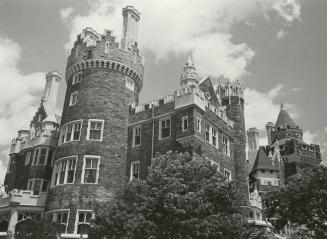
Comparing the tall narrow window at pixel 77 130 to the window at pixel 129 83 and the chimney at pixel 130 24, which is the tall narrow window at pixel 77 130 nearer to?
the window at pixel 129 83

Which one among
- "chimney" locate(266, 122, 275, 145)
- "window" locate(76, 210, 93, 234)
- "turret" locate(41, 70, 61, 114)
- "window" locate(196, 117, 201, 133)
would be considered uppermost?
"chimney" locate(266, 122, 275, 145)

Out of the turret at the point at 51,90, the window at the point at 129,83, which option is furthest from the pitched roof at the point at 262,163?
the window at the point at 129,83

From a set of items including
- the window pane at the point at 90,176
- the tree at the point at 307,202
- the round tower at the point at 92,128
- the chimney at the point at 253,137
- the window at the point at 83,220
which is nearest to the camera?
the tree at the point at 307,202

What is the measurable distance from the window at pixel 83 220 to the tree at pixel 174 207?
5.73 metres

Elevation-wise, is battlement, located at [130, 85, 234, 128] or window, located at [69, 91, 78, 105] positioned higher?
window, located at [69, 91, 78, 105]

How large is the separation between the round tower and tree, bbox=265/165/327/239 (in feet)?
45.6

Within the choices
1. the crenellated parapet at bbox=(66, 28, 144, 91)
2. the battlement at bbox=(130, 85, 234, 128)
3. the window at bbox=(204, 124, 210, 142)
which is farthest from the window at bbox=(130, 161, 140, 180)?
the crenellated parapet at bbox=(66, 28, 144, 91)

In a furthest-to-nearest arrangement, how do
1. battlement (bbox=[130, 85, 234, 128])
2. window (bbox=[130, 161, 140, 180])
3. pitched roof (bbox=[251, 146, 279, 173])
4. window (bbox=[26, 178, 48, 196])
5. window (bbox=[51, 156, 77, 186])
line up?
pitched roof (bbox=[251, 146, 279, 173]) → window (bbox=[26, 178, 48, 196]) → window (bbox=[130, 161, 140, 180]) → window (bbox=[51, 156, 77, 186]) → battlement (bbox=[130, 85, 234, 128])

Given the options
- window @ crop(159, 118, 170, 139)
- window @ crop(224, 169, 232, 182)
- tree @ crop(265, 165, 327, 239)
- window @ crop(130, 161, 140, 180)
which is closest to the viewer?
tree @ crop(265, 165, 327, 239)

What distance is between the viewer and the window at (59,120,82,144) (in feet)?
117

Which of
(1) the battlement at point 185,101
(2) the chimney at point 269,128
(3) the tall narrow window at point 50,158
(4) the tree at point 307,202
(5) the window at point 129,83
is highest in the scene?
(2) the chimney at point 269,128

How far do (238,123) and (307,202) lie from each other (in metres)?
12.3

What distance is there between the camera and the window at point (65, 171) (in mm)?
33906

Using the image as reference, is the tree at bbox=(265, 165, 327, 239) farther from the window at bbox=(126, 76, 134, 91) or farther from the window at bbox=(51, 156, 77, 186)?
the window at bbox=(51, 156, 77, 186)
